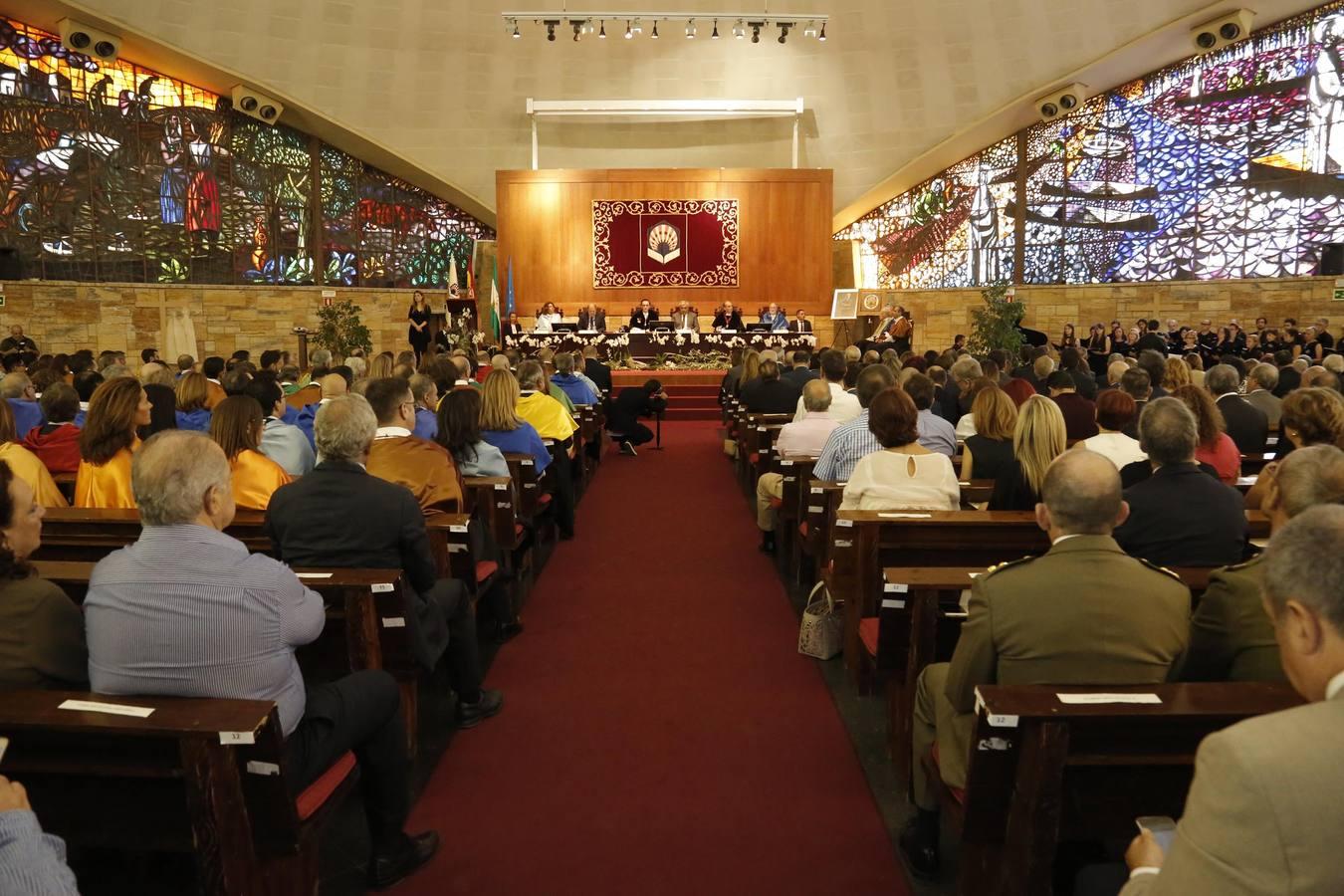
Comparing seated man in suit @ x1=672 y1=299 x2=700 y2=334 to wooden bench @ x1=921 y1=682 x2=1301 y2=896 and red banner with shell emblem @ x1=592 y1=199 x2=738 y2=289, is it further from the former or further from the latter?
wooden bench @ x1=921 y1=682 x2=1301 y2=896

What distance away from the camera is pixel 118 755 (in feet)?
5.70

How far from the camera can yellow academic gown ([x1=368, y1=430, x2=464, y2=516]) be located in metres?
3.54

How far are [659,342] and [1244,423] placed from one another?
30.7 ft

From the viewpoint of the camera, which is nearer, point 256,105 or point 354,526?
point 354,526

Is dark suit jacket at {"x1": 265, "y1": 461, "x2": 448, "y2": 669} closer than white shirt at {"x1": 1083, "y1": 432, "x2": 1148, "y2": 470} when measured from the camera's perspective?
Yes

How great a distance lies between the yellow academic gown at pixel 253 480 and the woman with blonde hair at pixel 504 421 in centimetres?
141

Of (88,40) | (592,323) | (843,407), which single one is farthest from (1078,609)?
(88,40)

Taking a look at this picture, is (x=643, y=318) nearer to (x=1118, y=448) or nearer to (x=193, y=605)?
(x=1118, y=448)

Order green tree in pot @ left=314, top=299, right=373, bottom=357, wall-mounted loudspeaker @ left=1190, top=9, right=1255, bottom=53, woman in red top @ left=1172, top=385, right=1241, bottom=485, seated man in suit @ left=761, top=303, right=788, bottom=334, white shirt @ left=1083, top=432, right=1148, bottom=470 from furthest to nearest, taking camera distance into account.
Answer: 1. seated man in suit @ left=761, top=303, right=788, bottom=334
2. green tree in pot @ left=314, top=299, right=373, bottom=357
3. wall-mounted loudspeaker @ left=1190, top=9, right=1255, bottom=53
4. white shirt @ left=1083, top=432, right=1148, bottom=470
5. woman in red top @ left=1172, top=385, right=1241, bottom=485

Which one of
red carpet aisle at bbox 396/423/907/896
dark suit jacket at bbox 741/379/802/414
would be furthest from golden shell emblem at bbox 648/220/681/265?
red carpet aisle at bbox 396/423/907/896

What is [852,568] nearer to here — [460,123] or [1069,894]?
[1069,894]

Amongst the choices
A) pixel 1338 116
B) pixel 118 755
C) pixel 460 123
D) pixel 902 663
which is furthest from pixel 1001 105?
pixel 118 755

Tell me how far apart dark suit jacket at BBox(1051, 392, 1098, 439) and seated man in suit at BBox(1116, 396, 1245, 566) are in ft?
4.07

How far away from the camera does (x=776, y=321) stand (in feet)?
48.3
